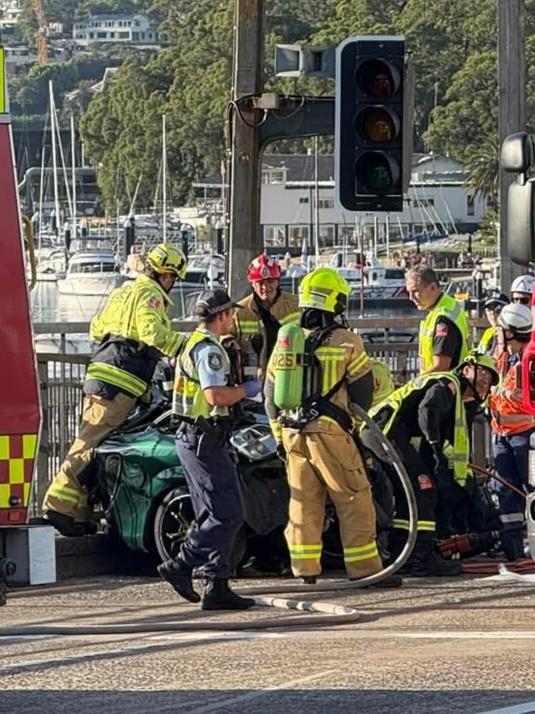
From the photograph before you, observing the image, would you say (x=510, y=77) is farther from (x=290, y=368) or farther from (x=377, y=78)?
(x=290, y=368)

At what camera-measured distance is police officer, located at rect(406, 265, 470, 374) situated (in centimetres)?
1166

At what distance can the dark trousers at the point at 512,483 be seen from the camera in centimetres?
1205

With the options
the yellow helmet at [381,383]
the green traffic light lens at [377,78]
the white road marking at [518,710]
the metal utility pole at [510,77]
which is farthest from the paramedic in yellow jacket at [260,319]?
the white road marking at [518,710]

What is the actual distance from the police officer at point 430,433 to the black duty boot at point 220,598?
151 cm

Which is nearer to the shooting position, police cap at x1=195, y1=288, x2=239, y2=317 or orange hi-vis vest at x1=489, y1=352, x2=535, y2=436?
police cap at x1=195, y1=288, x2=239, y2=317

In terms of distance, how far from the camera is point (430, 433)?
11.3m

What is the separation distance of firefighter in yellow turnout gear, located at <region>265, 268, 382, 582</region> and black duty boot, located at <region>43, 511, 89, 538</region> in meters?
1.77

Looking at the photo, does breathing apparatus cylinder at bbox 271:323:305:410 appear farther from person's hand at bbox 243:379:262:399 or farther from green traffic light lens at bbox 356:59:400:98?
green traffic light lens at bbox 356:59:400:98

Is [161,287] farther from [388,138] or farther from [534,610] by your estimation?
[534,610]

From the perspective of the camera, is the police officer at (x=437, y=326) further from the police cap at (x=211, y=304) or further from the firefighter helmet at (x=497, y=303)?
the police cap at (x=211, y=304)

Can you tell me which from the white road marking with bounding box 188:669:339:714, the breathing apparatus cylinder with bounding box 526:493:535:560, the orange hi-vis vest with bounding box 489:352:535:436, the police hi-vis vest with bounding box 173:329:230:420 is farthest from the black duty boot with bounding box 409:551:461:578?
the white road marking with bounding box 188:669:339:714

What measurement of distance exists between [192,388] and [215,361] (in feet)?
0.84

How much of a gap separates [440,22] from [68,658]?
6738cm

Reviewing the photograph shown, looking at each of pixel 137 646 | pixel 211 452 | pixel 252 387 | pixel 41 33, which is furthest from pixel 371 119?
pixel 41 33
